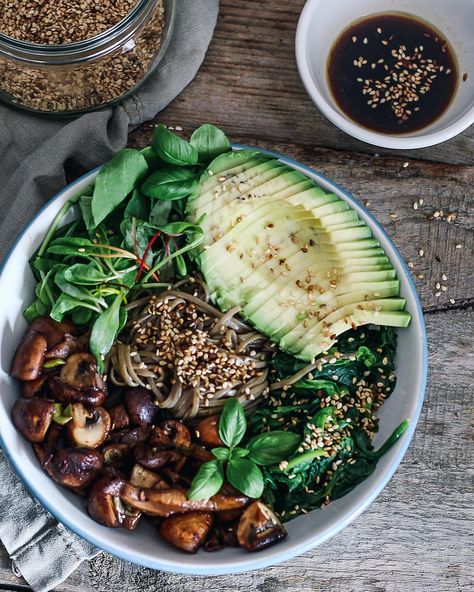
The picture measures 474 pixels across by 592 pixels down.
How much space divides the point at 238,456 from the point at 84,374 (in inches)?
19.4

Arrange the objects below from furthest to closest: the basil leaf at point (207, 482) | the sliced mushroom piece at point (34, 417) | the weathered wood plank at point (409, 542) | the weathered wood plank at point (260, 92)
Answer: the weathered wood plank at point (260, 92)
the weathered wood plank at point (409, 542)
the sliced mushroom piece at point (34, 417)
the basil leaf at point (207, 482)

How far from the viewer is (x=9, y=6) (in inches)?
106

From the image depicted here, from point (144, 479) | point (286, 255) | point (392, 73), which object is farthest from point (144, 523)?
point (392, 73)

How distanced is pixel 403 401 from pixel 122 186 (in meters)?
1.01

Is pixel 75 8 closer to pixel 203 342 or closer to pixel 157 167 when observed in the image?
pixel 157 167

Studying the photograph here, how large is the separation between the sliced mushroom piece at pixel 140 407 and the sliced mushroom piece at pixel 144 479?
136 millimetres

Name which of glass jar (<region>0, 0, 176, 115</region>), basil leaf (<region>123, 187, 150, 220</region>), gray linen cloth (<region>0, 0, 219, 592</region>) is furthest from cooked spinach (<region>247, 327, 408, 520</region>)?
glass jar (<region>0, 0, 176, 115</region>)

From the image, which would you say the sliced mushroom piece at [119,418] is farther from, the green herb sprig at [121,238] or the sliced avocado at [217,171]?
the sliced avocado at [217,171]

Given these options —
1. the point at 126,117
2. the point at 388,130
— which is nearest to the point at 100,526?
the point at 126,117

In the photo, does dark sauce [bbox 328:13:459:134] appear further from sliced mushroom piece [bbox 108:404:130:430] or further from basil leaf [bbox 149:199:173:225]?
sliced mushroom piece [bbox 108:404:130:430]

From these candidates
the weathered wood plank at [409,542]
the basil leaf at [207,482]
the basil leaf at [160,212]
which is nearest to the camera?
the basil leaf at [207,482]

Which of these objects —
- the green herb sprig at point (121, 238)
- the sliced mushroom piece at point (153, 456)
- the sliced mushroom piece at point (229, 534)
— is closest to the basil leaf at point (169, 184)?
the green herb sprig at point (121, 238)

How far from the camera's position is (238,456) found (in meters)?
2.36

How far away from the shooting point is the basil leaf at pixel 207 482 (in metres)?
2.26
